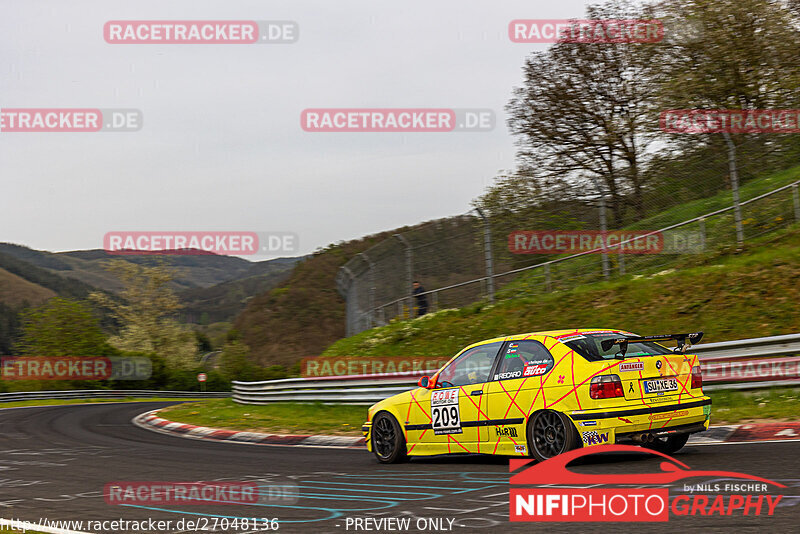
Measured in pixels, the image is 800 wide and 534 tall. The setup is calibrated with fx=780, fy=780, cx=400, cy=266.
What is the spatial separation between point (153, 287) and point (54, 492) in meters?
69.9

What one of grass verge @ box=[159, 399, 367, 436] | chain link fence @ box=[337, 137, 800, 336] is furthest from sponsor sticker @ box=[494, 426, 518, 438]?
chain link fence @ box=[337, 137, 800, 336]

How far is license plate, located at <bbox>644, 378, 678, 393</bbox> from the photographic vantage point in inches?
290

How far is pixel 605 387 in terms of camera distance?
724 cm

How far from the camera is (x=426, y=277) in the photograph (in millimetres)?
21250

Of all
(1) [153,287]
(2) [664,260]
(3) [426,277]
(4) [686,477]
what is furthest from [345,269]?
(1) [153,287]

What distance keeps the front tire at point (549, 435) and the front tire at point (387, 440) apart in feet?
7.17

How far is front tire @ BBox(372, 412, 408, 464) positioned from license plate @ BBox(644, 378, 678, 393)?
10.6 feet

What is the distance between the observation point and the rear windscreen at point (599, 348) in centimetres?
757

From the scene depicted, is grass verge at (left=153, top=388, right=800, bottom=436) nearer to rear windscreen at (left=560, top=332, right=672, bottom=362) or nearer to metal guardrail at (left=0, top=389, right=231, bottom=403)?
rear windscreen at (left=560, top=332, right=672, bottom=362)

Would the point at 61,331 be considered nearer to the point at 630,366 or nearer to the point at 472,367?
the point at 472,367

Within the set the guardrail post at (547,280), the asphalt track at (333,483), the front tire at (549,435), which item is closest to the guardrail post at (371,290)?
the guardrail post at (547,280)

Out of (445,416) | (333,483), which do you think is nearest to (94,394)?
(445,416)

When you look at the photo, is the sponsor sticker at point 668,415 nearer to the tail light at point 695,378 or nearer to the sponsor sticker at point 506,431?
the tail light at point 695,378

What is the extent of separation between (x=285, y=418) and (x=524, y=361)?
9.72 meters
